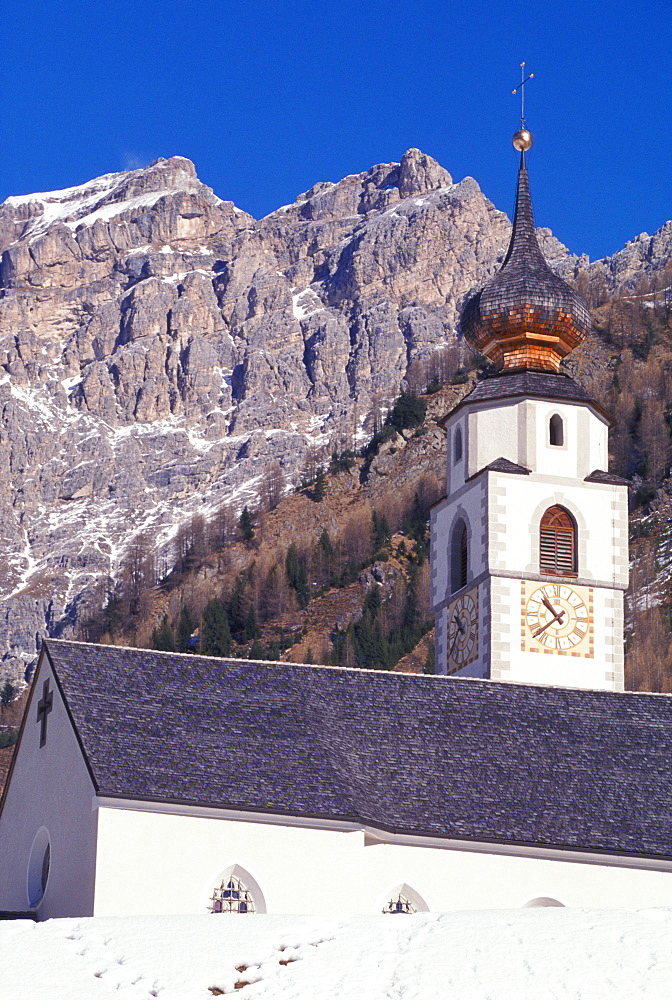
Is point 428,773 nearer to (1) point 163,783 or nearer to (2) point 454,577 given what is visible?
(1) point 163,783

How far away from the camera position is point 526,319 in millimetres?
53500

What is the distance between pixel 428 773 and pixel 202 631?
11889 cm

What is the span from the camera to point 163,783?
38.2 m

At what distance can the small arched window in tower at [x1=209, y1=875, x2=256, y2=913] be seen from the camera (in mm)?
37875

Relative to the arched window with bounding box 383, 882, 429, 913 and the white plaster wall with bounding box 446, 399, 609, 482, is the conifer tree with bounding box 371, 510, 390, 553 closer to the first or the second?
the white plaster wall with bounding box 446, 399, 609, 482

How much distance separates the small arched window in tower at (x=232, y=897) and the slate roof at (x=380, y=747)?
63.3 inches

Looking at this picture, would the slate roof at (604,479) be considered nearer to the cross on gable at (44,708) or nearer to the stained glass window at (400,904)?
Answer: the stained glass window at (400,904)

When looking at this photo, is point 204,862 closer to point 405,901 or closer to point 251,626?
point 405,901

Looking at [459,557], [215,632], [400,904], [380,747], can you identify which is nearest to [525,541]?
[459,557]

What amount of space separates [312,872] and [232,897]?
1.75 metres

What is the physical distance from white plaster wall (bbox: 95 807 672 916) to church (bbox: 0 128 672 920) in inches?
1.8

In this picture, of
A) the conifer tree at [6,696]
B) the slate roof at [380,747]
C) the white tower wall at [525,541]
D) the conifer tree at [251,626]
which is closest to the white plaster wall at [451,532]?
the white tower wall at [525,541]

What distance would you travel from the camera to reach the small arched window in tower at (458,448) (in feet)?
170

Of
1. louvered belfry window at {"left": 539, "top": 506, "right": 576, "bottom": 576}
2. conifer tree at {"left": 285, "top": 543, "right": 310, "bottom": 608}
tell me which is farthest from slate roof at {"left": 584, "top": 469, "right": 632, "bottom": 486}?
conifer tree at {"left": 285, "top": 543, "right": 310, "bottom": 608}
